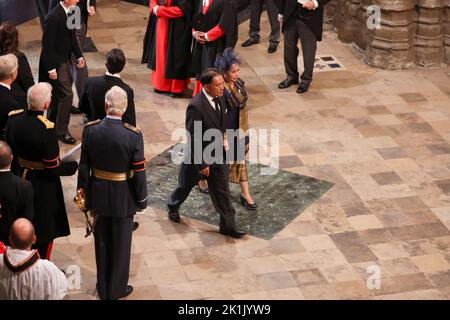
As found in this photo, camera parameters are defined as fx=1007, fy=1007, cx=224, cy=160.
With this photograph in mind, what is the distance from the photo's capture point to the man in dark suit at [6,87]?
7867mm

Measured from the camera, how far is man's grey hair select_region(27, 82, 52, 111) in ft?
23.9

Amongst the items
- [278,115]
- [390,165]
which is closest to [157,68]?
[278,115]

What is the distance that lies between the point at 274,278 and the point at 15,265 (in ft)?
8.58

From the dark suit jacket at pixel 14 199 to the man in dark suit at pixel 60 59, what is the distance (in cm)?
294

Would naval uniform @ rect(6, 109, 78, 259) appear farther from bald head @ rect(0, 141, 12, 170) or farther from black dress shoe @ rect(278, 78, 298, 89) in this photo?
black dress shoe @ rect(278, 78, 298, 89)

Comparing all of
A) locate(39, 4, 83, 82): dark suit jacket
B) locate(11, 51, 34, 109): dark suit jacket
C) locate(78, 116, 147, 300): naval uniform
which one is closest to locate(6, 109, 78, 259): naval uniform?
locate(78, 116, 147, 300): naval uniform

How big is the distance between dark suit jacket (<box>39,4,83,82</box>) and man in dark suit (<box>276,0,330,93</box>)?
2819 mm

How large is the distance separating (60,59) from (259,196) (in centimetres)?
236

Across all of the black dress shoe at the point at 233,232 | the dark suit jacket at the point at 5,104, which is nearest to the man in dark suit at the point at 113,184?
the dark suit jacket at the point at 5,104

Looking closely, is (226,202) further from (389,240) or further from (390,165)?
(390,165)

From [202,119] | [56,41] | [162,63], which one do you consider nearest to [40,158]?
[202,119]

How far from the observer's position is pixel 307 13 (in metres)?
11.5

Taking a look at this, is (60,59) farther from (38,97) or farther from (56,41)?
(38,97)

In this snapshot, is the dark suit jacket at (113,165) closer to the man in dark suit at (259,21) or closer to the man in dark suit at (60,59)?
the man in dark suit at (60,59)
